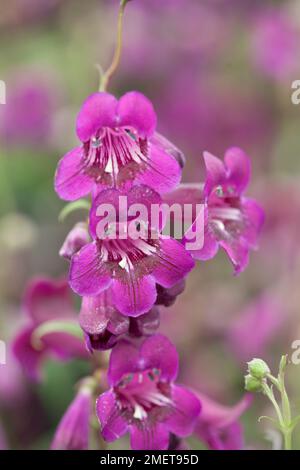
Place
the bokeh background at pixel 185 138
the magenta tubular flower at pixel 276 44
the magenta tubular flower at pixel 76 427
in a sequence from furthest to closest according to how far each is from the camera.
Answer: the magenta tubular flower at pixel 276 44
the bokeh background at pixel 185 138
the magenta tubular flower at pixel 76 427

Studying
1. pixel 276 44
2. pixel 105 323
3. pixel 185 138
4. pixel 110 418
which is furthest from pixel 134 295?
pixel 276 44

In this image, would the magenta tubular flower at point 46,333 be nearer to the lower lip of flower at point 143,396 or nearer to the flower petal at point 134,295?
the lower lip of flower at point 143,396

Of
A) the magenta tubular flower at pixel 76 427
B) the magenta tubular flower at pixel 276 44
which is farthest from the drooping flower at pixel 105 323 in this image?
the magenta tubular flower at pixel 276 44

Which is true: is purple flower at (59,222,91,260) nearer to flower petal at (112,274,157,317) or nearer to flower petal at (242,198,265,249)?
flower petal at (112,274,157,317)

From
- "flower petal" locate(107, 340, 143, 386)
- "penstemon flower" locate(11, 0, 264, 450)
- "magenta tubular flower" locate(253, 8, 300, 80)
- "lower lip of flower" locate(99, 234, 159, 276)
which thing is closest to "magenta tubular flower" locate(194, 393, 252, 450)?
"penstemon flower" locate(11, 0, 264, 450)

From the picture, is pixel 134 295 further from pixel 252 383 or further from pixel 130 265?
pixel 252 383

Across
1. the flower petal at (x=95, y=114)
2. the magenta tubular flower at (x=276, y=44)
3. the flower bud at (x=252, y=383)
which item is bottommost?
the flower bud at (x=252, y=383)
